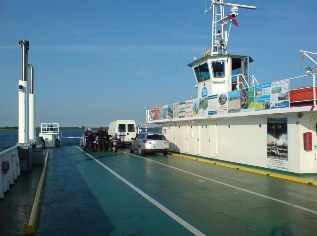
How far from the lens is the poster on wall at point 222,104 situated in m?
18.1

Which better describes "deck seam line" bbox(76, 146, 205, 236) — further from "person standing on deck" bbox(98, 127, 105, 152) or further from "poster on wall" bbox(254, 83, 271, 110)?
"person standing on deck" bbox(98, 127, 105, 152)

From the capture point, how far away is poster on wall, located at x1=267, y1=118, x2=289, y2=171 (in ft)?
46.6

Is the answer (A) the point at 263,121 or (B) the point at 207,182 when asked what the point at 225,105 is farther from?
(B) the point at 207,182

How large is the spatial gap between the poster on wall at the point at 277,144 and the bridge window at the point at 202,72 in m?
8.69

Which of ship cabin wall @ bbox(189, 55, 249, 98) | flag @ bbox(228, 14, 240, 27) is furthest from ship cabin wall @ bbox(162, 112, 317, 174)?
flag @ bbox(228, 14, 240, 27)

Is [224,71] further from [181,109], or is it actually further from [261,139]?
[261,139]

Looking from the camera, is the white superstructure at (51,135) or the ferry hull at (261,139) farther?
the white superstructure at (51,135)

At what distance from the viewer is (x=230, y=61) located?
2189 centimetres

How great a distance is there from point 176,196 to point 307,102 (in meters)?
6.69

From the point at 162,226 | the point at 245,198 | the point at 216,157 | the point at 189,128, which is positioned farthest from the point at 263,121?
the point at 162,226

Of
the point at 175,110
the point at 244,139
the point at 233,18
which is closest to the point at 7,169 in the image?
the point at 244,139

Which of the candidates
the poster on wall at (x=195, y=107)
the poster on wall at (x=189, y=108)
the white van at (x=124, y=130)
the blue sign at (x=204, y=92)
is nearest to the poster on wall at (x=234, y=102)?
the poster on wall at (x=195, y=107)

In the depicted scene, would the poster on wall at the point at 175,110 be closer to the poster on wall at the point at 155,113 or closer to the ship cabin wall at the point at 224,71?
the ship cabin wall at the point at 224,71

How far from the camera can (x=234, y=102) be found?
57.0ft
